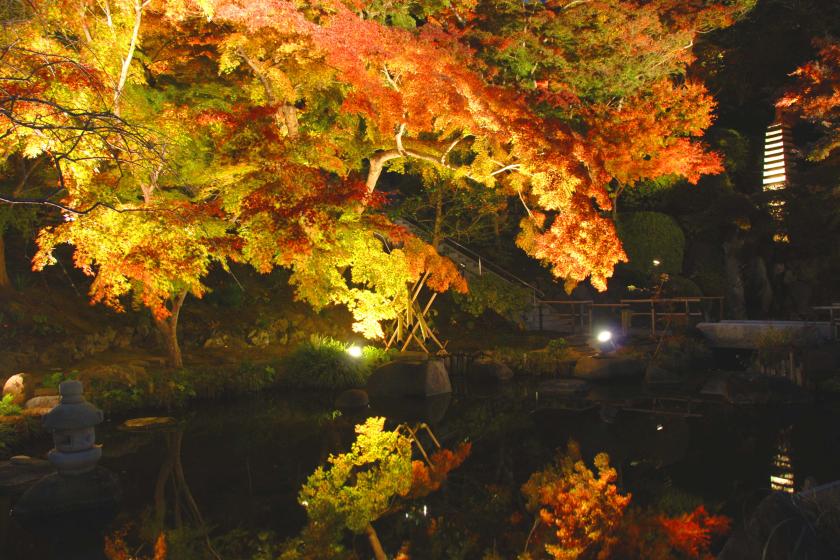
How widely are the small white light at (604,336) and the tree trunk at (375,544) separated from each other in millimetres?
11166

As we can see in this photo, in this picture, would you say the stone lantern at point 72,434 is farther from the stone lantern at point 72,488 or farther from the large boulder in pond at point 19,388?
the large boulder in pond at point 19,388

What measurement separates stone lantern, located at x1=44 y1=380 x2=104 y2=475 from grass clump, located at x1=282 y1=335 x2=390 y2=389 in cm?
650

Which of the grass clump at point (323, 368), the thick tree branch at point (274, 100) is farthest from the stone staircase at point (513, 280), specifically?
the thick tree branch at point (274, 100)

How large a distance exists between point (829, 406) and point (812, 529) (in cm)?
850

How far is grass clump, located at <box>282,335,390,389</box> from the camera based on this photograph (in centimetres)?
1428

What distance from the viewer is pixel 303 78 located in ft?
41.4

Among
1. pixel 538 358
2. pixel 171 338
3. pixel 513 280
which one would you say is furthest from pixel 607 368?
pixel 171 338

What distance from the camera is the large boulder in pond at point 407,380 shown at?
1378cm

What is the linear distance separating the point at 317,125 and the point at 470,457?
8.32 m

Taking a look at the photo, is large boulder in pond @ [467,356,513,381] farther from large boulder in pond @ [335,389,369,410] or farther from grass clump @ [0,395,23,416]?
grass clump @ [0,395,23,416]

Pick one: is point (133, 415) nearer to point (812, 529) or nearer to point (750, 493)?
point (750, 493)

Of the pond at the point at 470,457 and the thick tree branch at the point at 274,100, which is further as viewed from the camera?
the thick tree branch at the point at 274,100

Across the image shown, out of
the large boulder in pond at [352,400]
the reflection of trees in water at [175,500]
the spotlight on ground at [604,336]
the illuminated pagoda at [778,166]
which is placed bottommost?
the reflection of trees in water at [175,500]

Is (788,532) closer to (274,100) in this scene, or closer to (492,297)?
(274,100)
